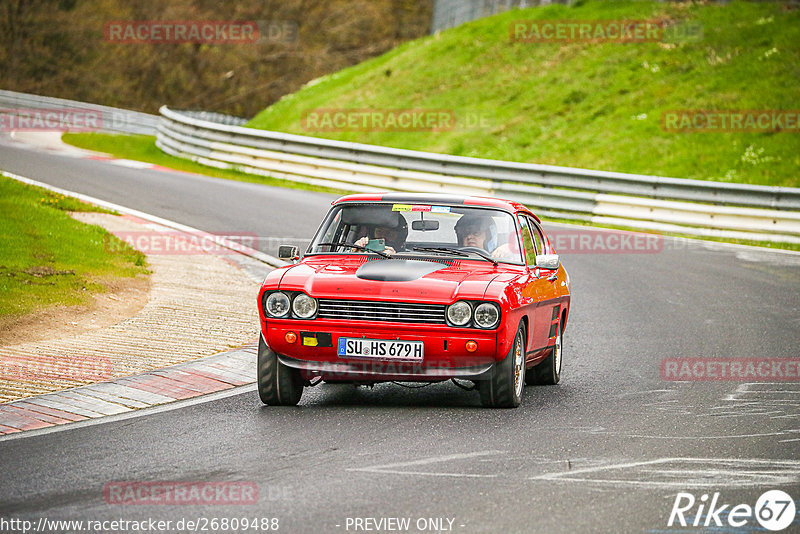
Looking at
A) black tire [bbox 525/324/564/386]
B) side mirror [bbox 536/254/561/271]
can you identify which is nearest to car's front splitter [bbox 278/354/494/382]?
side mirror [bbox 536/254/561/271]

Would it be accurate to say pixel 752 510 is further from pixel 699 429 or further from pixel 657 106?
pixel 657 106

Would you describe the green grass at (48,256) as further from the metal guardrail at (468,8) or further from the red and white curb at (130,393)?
the metal guardrail at (468,8)

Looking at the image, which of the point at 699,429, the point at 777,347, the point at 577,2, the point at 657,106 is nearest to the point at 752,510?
the point at 699,429

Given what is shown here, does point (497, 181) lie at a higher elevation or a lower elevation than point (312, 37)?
lower

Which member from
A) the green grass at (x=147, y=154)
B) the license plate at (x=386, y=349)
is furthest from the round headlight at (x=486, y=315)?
the green grass at (x=147, y=154)

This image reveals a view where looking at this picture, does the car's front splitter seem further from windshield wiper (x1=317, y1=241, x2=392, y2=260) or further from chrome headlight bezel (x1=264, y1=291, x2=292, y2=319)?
windshield wiper (x1=317, y1=241, x2=392, y2=260)

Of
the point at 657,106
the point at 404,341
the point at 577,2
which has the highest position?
the point at 577,2

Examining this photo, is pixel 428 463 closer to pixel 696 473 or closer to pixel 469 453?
pixel 469 453

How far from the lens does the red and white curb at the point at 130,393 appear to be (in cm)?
717

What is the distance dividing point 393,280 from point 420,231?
117cm

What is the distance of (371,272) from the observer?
769cm

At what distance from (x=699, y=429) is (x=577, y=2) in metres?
28.3

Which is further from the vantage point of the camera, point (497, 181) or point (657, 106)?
→ point (657, 106)

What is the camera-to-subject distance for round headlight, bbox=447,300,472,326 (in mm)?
7402
